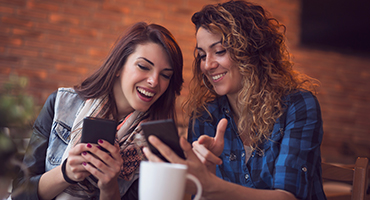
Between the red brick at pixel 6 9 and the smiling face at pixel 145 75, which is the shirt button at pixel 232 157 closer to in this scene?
the smiling face at pixel 145 75

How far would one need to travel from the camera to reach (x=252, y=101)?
53.2 inches

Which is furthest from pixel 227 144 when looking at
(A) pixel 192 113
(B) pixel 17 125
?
(B) pixel 17 125

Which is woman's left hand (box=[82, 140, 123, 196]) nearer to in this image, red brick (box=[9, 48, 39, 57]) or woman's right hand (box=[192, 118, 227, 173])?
woman's right hand (box=[192, 118, 227, 173])

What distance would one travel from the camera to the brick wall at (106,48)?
106 inches

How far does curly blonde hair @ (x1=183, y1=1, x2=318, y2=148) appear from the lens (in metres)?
1.29

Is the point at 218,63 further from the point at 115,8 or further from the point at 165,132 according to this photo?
the point at 115,8

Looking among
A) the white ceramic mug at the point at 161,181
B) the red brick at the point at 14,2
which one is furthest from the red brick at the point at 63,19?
the white ceramic mug at the point at 161,181

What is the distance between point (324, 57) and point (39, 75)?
323 cm

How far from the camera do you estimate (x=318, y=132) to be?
1168 mm

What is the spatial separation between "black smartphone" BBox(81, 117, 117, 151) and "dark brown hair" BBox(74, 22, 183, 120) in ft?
1.63

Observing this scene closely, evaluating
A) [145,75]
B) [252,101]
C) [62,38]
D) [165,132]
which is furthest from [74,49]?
[165,132]

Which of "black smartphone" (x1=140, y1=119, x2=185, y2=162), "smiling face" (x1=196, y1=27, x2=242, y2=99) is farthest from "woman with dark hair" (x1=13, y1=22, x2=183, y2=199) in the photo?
"black smartphone" (x1=140, y1=119, x2=185, y2=162)

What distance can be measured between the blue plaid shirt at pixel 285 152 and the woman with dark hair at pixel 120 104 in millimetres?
284

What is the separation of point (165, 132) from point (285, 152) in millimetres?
599
